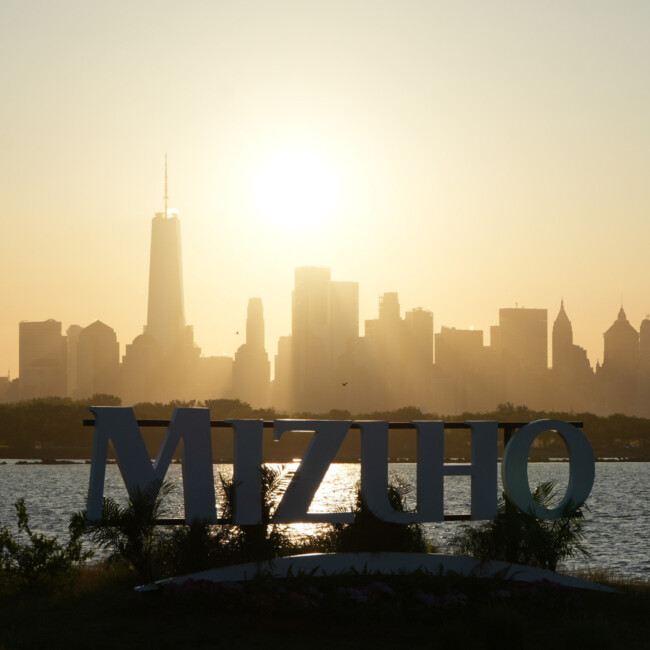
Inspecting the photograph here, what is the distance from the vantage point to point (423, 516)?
29.4 metres

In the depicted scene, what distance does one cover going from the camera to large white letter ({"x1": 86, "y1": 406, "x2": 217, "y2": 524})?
26.9m

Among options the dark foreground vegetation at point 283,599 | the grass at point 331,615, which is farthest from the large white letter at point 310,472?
the grass at point 331,615

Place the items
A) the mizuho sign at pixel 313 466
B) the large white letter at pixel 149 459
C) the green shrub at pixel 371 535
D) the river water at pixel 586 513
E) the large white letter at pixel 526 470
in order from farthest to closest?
1. the river water at pixel 586 513
2. the large white letter at pixel 526 470
3. the green shrub at pixel 371 535
4. the mizuho sign at pixel 313 466
5. the large white letter at pixel 149 459

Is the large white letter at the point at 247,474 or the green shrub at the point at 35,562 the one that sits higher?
the large white letter at the point at 247,474

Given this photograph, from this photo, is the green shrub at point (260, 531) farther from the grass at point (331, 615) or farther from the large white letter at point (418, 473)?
the grass at point (331, 615)

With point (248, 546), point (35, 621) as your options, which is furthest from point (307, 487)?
point (35, 621)

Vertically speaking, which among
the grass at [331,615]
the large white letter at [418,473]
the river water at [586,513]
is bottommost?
the river water at [586,513]

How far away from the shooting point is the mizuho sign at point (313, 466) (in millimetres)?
27156

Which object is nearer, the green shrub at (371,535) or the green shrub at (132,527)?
the green shrub at (132,527)

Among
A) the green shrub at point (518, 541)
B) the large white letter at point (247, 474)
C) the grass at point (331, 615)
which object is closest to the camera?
the grass at point (331, 615)

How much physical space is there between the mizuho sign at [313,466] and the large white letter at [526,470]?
0.09 feet

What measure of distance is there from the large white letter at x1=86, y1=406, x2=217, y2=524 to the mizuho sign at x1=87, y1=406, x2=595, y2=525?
0.08 ft

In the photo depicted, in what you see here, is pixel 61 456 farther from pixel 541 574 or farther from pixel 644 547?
pixel 541 574

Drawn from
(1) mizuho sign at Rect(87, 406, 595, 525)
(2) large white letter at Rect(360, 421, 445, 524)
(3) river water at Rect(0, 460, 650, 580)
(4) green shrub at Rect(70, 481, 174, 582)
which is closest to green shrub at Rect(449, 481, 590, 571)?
(1) mizuho sign at Rect(87, 406, 595, 525)
